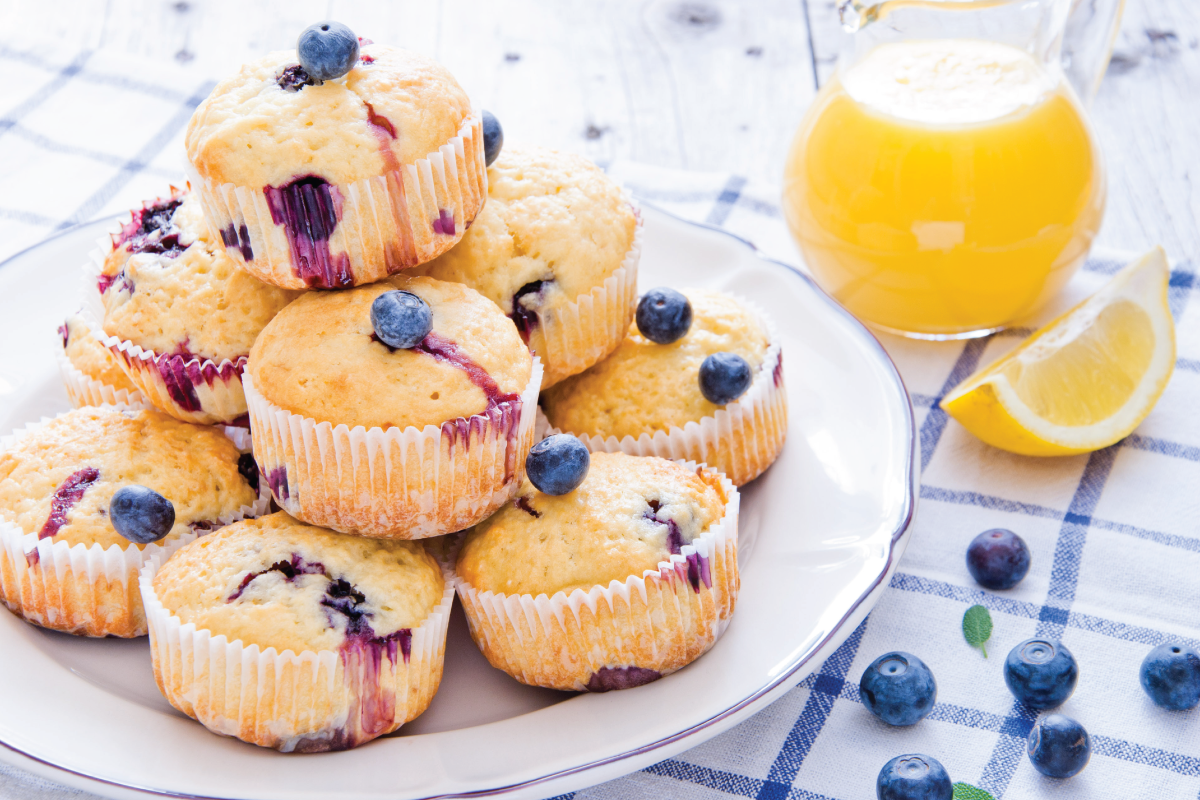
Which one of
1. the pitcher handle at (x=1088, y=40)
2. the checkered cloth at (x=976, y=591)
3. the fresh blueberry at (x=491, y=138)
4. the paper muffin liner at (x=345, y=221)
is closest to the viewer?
the paper muffin liner at (x=345, y=221)

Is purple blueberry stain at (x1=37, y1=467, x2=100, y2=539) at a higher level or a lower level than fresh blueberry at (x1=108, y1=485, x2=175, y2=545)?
lower

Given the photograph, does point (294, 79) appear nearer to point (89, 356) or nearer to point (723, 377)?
point (89, 356)

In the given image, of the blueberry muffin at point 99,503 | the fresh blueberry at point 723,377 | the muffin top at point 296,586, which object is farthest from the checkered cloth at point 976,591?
the fresh blueberry at point 723,377

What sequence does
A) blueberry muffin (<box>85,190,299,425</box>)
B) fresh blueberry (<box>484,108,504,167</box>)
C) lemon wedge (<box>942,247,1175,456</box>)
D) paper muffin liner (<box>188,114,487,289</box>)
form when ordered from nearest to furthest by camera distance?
paper muffin liner (<box>188,114,487,289</box>) → blueberry muffin (<box>85,190,299,425</box>) → fresh blueberry (<box>484,108,504,167</box>) → lemon wedge (<box>942,247,1175,456</box>)

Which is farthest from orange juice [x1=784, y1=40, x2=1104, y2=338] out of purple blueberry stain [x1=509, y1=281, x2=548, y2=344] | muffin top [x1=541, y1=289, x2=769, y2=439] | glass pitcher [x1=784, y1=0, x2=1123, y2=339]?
purple blueberry stain [x1=509, y1=281, x2=548, y2=344]

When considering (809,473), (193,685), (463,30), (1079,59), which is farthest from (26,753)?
(463,30)

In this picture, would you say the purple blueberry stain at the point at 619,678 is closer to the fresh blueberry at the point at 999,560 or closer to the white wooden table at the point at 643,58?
the fresh blueberry at the point at 999,560

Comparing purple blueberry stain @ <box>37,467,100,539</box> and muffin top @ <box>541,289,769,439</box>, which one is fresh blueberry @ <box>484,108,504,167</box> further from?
purple blueberry stain @ <box>37,467,100,539</box>

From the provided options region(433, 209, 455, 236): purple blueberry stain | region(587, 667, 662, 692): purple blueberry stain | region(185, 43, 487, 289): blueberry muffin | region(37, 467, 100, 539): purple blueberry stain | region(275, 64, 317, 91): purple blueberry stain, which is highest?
region(275, 64, 317, 91): purple blueberry stain
